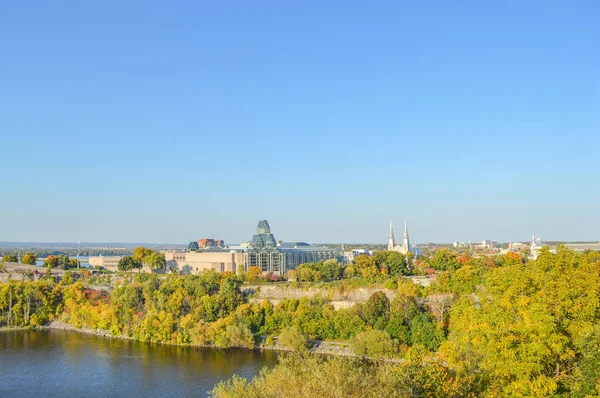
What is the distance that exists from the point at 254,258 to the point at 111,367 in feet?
114

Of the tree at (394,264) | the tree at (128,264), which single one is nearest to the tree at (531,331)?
the tree at (394,264)

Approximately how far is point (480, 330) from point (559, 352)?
7.65 feet

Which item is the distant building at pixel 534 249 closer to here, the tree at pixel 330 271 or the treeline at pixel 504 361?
the tree at pixel 330 271

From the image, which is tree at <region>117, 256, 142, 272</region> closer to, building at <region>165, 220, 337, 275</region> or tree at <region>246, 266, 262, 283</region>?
building at <region>165, 220, 337, 275</region>

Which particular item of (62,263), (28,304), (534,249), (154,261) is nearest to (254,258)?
(154,261)

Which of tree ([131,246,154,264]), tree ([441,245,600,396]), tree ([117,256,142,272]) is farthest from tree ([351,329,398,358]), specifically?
tree ([131,246,154,264])

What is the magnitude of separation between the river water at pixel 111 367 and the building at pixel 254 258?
81.0ft

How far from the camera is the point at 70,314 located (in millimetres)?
47438

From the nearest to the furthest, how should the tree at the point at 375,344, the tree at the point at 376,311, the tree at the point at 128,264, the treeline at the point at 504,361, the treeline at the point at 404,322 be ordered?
1. the treeline at the point at 504,361
2. the treeline at the point at 404,322
3. the tree at the point at 375,344
4. the tree at the point at 376,311
5. the tree at the point at 128,264

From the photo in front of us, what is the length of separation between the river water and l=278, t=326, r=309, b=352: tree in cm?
122

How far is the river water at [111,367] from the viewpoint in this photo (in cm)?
2778

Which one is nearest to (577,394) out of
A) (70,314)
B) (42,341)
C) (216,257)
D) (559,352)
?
(559,352)

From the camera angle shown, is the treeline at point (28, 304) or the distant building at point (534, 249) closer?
the treeline at point (28, 304)

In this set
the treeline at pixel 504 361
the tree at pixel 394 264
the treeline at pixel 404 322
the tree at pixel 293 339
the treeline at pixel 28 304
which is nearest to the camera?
the treeline at pixel 504 361
